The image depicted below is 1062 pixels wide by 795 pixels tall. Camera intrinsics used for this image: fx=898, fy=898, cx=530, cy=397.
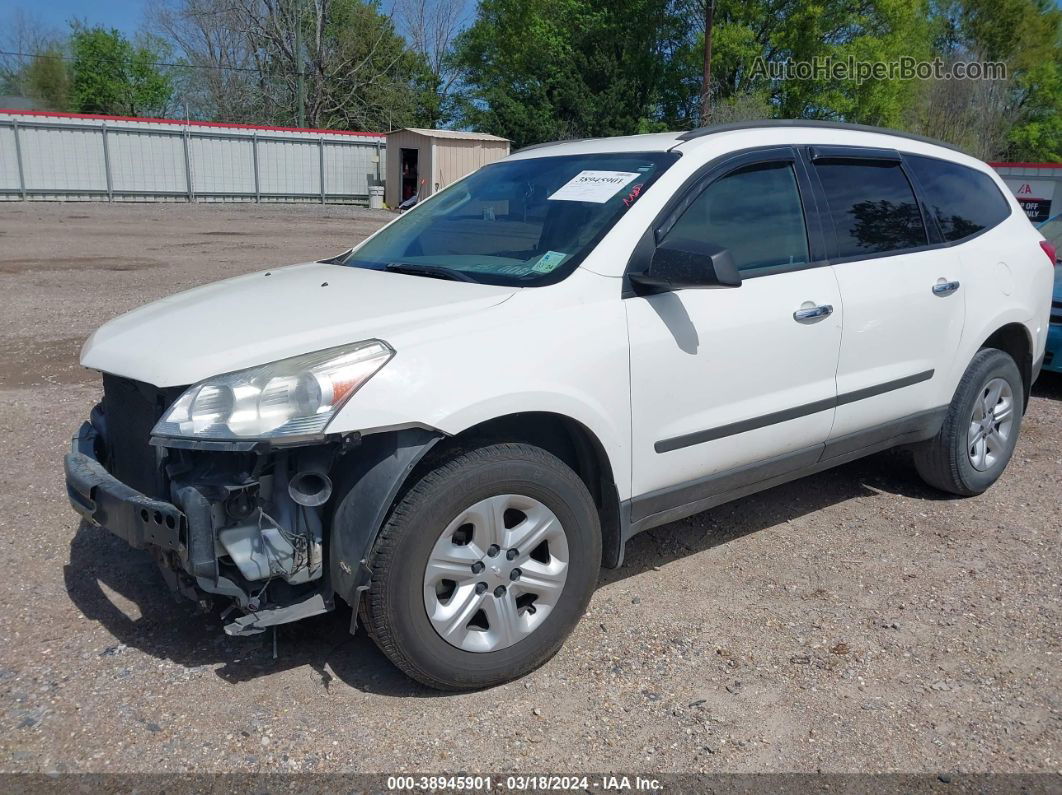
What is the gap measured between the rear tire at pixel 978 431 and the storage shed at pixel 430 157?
2448 centimetres

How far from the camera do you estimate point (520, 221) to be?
3.73 m

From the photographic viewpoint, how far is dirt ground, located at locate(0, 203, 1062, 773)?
109 inches

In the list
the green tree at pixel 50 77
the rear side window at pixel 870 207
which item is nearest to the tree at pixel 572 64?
the green tree at pixel 50 77

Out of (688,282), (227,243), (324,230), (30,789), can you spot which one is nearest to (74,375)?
(30,789)

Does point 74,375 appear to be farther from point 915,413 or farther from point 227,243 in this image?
point 227,243

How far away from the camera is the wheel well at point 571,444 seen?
119 inches

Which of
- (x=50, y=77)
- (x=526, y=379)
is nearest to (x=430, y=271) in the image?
(x=526, y=379)

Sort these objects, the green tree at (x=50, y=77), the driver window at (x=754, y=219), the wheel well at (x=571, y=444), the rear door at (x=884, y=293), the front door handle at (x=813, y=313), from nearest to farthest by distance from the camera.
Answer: the wheel well at (x=571, y=444) < the driver window at (x=754, y=219) < the front door handle at (x=813, y=313) < the rear door at (x=884, y=293) < the green tree at (x=50, y=77)

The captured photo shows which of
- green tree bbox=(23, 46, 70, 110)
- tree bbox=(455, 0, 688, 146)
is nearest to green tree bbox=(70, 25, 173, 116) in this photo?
green tree bbox=(23, 46, 70, 110)

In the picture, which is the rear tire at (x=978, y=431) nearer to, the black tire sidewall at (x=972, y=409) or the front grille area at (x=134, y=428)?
the black tire sidewall at (x=972, y=409)

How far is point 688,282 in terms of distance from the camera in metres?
3.13

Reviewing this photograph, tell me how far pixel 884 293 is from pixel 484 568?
2317mm

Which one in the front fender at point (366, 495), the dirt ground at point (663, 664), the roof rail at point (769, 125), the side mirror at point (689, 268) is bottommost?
the dirt ground at point (663, 664)
